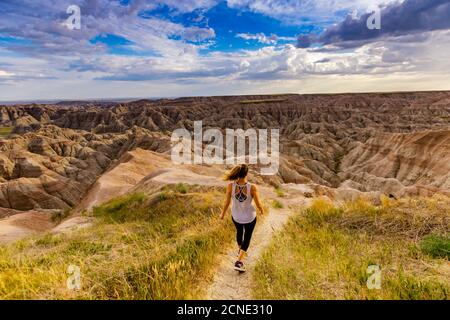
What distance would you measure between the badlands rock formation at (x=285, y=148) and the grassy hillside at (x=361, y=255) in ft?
65.8

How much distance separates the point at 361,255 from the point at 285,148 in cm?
7493

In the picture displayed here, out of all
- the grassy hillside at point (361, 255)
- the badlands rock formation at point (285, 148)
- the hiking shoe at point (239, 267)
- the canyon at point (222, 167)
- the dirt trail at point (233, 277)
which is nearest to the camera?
the grassy hillside at point (361, 255)

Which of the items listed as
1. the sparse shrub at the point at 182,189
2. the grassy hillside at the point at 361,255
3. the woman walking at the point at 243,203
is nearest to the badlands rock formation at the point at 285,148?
the sparse shrub at the point at 182,189

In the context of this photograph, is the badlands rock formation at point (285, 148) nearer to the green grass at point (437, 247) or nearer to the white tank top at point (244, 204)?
the green grass at point (437, 247)

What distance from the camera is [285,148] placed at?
261 ft

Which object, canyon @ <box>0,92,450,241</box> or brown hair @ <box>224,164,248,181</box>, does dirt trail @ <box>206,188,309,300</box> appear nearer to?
brown hair @ <box>224,164,248,181</box>

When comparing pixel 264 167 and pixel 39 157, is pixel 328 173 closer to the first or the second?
pixel 264 167

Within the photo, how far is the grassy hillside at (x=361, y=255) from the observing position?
4.19 m

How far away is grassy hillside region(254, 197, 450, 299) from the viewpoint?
13.8ft

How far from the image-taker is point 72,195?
50438 mm

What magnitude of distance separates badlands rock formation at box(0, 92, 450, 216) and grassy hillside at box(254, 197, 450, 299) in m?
20.1

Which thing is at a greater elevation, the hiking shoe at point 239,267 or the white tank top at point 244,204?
the white tank top at point 244,204

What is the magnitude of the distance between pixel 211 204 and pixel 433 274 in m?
8.01
